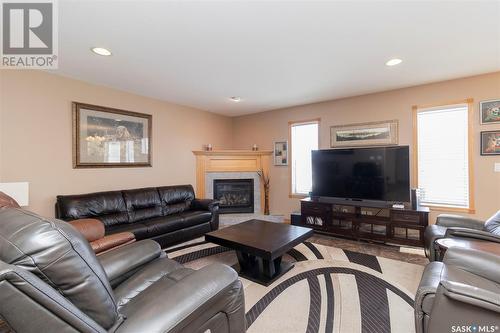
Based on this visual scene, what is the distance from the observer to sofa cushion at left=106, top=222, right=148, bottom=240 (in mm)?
2914

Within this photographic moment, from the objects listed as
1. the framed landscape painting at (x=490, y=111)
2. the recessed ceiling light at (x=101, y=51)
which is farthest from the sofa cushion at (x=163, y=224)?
the framed landscape painting at (x=490, y=111)

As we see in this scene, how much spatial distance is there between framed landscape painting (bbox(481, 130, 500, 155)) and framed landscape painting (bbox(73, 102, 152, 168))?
506 cm

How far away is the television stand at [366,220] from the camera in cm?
317

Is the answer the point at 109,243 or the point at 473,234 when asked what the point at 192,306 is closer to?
the point at 109,243

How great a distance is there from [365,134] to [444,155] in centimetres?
113

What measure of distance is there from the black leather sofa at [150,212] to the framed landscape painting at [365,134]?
8.45ft

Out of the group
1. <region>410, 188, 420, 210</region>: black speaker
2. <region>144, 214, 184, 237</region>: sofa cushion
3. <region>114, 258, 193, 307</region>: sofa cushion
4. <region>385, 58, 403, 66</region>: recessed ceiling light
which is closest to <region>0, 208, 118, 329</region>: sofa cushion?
<region>114, 258, 193, 307</region>: sofa cushion

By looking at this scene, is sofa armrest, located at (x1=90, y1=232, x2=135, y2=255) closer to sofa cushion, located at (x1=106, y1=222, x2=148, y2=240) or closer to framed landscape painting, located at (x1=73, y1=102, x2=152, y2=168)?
sofa cushion, located at (x1=106, y1=222, x2=148, y2=240)

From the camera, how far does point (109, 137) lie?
11.6ft

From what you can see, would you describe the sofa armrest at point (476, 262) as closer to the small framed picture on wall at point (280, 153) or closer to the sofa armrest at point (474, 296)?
the sofa armrest at point (474, 296)

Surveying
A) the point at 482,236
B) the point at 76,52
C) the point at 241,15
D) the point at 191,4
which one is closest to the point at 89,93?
the point at 76,52

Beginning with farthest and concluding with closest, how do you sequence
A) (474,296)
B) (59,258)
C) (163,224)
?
(163,224), (474,296), (59,258)

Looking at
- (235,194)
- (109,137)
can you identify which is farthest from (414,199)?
(109,137)

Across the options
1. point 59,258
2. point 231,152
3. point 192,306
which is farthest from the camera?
point 231,152
